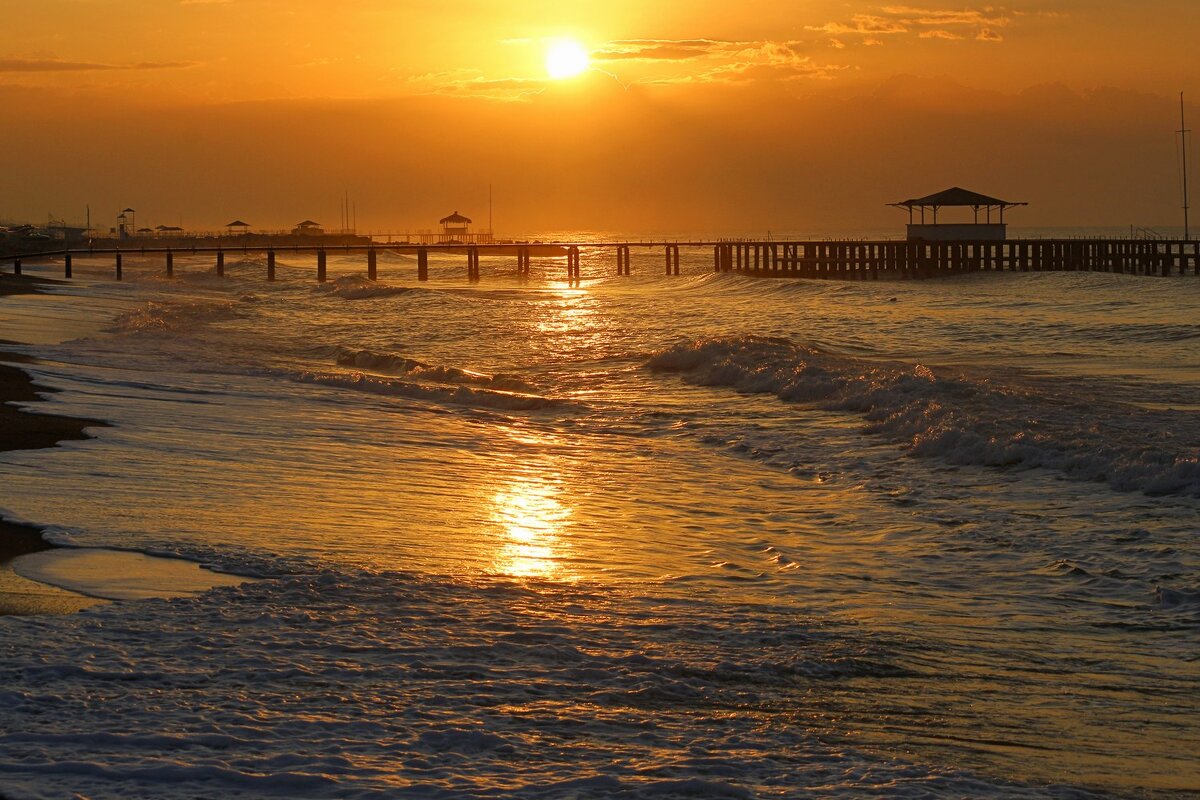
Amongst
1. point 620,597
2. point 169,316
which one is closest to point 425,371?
point 620,597

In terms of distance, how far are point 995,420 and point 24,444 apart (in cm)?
957

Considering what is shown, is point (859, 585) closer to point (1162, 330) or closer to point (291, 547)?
point (291, 547)

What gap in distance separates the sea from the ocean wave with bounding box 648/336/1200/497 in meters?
0.06

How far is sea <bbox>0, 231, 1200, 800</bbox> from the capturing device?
4.46m

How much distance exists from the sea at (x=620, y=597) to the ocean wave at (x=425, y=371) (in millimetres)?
1793

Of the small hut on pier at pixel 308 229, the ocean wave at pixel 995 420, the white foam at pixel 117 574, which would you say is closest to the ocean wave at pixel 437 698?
the white foam at pixel 117 574

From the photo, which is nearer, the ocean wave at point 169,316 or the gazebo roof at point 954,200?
the ocean wave at point 169,316

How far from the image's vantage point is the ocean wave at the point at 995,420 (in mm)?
10781

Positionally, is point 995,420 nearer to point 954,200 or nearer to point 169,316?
point 169,316

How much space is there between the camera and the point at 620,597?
678cm

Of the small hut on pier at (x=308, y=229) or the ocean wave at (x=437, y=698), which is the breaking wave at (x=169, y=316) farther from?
the small hut on pier at (x=308, y=229)

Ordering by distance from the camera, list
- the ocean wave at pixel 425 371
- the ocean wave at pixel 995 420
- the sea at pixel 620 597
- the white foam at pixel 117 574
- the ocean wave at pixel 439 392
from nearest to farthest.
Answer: the sea at pixel 620 597
the white foam at pixel 117 574
the ocean wave at pixel 995 420
the ocean wave at pixel 439 392
the ocean wave at pixel 425 371

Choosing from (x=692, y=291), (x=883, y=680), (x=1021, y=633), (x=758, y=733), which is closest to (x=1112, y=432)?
(x=1021, y=633)

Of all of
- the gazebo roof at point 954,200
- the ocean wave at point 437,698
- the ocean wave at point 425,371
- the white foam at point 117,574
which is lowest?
the ocean wave at point 437,698
